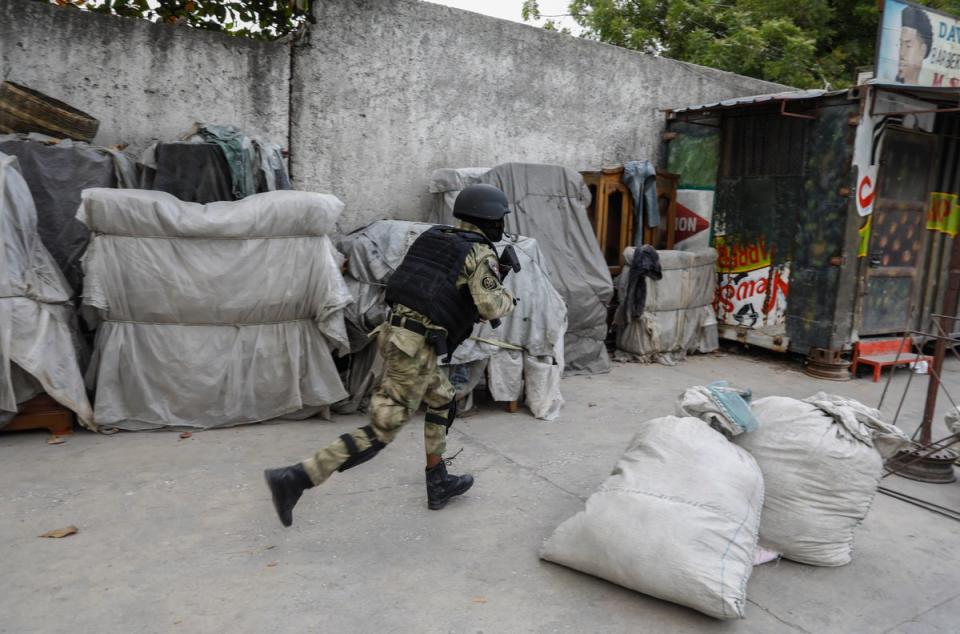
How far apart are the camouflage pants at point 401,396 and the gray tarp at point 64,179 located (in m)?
2.47

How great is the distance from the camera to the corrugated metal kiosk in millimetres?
6621

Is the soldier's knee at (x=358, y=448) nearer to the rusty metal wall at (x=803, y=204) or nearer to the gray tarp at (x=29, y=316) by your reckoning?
the gray tarp at (x=29, y=316)

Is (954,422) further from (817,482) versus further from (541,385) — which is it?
(541,385)

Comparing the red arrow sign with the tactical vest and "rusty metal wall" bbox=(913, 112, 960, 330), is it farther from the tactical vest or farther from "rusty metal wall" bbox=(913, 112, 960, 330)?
the tactical vest

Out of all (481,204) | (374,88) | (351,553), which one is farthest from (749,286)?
(351,553)

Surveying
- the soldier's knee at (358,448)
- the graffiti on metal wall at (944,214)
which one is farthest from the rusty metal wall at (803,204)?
the soldier's knee at (358,448)

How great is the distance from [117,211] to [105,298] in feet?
1.81

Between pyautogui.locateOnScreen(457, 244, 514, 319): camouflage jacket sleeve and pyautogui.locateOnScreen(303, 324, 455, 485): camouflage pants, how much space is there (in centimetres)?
35

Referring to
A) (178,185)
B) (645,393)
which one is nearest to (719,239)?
(645,393)

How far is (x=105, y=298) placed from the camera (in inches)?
170

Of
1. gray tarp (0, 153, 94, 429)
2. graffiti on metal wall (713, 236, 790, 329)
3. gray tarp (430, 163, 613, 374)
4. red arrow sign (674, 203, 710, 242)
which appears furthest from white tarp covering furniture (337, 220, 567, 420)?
red arrow sign (674, 203, 710, 242)

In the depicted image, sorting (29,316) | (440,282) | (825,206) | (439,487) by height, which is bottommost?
Answer: (439,487)

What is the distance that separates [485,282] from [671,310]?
4312 millimetres

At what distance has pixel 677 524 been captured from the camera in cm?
262
